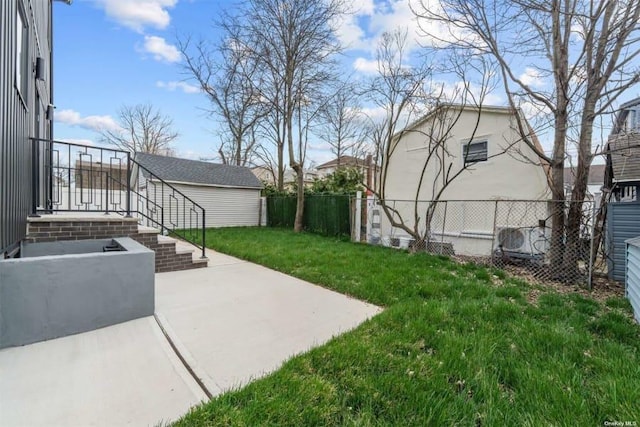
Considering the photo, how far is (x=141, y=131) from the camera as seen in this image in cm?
2381

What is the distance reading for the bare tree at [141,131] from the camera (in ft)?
75.4

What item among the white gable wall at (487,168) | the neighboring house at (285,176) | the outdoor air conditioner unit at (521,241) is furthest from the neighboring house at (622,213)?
the neighboring house at (285,176)

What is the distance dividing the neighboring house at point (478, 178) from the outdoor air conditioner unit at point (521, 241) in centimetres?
23

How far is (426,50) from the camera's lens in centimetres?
639

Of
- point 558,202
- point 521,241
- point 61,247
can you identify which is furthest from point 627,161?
point 61,247

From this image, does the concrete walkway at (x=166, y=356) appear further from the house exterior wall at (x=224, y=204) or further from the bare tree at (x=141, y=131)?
the bare tree at (x=141, y=131)

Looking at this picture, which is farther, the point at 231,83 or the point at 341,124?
the point at 341,124

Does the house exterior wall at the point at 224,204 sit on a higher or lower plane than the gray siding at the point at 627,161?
lower

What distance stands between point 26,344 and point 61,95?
34.8ft

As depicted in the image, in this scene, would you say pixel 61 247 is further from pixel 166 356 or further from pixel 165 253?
pixel 166 356

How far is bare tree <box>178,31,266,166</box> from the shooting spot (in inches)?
462

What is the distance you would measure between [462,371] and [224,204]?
1319cm

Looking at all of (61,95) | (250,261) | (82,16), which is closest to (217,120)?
(61,95)

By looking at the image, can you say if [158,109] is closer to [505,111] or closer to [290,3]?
[290,3]
